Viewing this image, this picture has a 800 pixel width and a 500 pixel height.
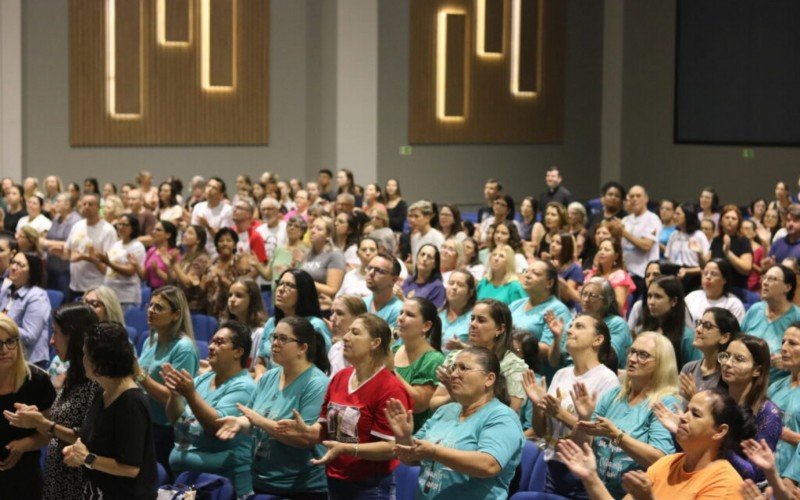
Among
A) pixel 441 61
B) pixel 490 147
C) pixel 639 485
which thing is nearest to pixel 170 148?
pixel 441 61

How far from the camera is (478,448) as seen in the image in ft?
14.9

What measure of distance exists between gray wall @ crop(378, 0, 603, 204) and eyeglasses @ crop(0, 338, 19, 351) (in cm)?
1412

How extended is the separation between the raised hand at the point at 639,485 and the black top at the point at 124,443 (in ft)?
5.81

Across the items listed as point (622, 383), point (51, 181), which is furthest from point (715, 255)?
point (51, 181)

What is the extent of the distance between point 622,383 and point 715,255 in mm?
6010

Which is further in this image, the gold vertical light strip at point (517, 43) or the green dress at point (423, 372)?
the gold vertical light strip at point (517, 43)

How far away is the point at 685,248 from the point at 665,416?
6.61 meters

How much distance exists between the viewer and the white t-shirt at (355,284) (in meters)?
8.60

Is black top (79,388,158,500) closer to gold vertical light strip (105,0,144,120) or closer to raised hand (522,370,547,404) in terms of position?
raised hand (522,370,547,404)

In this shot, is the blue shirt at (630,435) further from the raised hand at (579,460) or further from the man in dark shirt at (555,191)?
the man in dark shirt at (555,191)

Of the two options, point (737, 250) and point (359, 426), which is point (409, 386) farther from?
point (737, 250)

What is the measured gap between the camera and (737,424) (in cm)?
422

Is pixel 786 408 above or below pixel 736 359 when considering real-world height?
below

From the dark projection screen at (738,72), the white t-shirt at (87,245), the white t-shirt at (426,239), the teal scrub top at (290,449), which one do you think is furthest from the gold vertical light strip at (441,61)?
the teal scrub top at (290,449)
